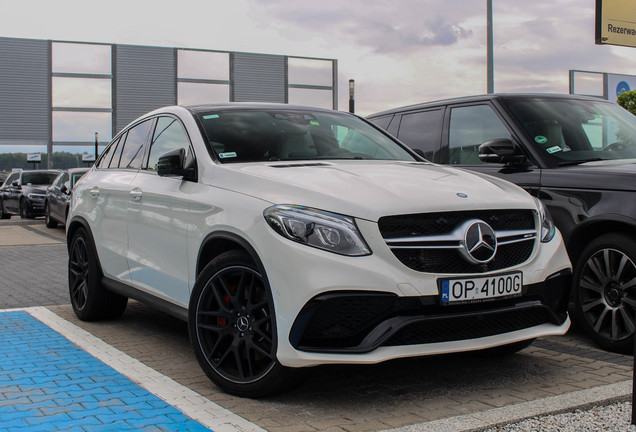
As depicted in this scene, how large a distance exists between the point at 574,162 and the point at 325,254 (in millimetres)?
2907

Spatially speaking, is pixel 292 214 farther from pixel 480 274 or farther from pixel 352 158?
pixel 352 158

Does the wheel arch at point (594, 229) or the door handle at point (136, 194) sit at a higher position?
the door handle at point (136, 194)

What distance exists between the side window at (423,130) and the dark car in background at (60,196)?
1273 centimetres

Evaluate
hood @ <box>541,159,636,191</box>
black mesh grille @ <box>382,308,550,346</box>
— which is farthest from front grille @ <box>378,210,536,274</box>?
hood @ <box>541,159,636,191</box>

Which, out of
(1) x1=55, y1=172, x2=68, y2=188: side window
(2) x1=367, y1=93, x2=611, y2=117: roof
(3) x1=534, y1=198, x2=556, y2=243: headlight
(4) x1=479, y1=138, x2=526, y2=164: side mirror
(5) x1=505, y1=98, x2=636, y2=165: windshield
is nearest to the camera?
(3) x1=534, y1=198, x2=556, y2=243: headlight

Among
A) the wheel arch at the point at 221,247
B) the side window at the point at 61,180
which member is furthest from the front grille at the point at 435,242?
the side window at the point at 61,180

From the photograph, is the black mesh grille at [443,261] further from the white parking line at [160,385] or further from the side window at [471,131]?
the side window at [471,131]

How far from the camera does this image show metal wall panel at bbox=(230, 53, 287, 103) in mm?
47094

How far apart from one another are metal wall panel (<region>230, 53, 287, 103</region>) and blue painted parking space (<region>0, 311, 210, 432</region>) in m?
41.6

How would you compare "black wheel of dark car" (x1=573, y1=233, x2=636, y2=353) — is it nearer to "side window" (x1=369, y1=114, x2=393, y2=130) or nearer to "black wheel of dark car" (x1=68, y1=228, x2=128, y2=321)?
"side window" (x1=369, y1=114, x2=393, y2=130)

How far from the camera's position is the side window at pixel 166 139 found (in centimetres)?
534

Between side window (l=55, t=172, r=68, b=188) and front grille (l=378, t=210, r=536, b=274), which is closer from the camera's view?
front grille (l=378, t=210, r=536, b=274)

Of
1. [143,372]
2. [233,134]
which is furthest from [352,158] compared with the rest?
[143,372]

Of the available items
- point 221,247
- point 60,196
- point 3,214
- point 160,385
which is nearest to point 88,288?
point 160,385
